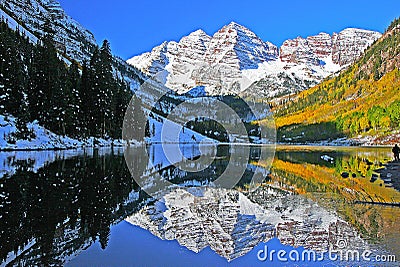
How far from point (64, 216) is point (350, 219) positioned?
1215 centimetres

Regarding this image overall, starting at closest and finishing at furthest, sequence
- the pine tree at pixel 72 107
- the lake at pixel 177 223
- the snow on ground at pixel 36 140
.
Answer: the lake at pixel 177 223
the snow on ground at pixel 36 140
the pine tree at pixel 72 107

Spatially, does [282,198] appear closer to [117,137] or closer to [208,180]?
[208,180]

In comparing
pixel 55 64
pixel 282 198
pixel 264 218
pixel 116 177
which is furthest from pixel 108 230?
pixel 55 64

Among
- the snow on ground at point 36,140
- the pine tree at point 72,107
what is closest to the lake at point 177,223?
the snow on ground at point 36,140

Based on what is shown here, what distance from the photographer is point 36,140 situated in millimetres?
63250

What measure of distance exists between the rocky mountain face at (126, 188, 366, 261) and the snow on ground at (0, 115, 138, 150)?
42.1 meters

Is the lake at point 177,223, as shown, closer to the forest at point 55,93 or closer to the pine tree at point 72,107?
the forest at point 55,93

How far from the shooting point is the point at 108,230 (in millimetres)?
14266

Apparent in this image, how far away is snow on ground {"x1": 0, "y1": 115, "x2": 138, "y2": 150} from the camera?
184 ft

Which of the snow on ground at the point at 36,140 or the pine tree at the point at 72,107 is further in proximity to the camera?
the pine tree at the point at 72,107

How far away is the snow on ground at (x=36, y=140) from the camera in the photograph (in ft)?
184

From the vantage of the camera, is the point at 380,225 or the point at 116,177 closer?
the point at 380,225

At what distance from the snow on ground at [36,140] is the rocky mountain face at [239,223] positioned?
1657 inches

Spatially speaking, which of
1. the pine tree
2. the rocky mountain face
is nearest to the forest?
the pine tree
